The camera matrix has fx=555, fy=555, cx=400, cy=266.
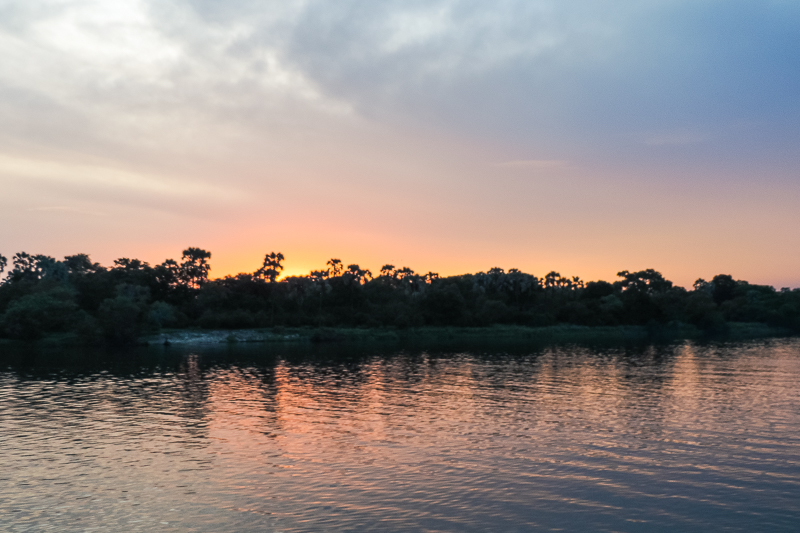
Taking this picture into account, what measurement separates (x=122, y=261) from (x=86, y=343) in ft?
187

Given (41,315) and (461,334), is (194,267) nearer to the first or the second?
(41,315)

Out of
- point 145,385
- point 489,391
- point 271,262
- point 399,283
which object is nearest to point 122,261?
point 271,262

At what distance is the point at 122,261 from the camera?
16250cm

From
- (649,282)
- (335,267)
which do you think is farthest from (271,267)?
(649,282)

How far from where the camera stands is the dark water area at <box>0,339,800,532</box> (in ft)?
64.5

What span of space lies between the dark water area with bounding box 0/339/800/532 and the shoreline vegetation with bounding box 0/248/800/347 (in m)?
62.8

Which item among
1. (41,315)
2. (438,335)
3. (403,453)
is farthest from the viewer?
(438,335)

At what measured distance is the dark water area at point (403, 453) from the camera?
64.5 ft

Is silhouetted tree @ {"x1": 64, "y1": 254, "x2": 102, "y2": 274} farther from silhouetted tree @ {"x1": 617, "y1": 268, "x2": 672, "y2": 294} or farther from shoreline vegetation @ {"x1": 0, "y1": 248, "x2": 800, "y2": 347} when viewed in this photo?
silhouetted tree @ {"x1": 617, "y1": 268, "x2": 672, "y2": 294}

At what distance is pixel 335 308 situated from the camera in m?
148

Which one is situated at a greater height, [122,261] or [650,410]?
[122,261]

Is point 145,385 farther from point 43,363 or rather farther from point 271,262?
point 271,262

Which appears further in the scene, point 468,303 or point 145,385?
point 468,303

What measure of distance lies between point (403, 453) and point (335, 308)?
398 ft
